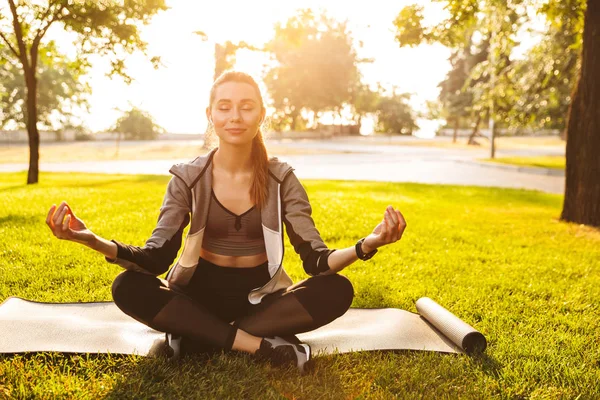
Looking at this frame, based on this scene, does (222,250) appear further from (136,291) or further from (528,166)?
(528,166)

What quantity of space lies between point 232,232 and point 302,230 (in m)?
0.43

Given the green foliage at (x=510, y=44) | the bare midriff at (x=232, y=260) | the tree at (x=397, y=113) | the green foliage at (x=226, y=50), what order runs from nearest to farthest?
1. the bare midriff at (x=232, y=260)
2. the green foliage at (x=510, y=44)
3. the green foliage at (x=226, y=50)
4. the tree at (x=397, y=113)

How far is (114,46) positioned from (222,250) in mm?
12391

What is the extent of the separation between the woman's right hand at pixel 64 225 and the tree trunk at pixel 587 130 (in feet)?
24.8

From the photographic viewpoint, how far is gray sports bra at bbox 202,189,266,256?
3072 mm

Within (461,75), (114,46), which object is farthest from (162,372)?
(461,75)

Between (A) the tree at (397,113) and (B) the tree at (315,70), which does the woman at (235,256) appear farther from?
(A) the tree at (397,113)

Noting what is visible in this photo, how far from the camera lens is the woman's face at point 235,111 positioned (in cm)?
298

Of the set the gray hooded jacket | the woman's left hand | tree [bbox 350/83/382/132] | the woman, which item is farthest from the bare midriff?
tree [bbox 350/83/382/132]

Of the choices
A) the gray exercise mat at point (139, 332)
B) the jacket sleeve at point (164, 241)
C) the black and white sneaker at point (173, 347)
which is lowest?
the gray exercise mat at point (139, 332)

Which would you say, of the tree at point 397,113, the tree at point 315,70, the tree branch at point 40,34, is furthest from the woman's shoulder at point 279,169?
the tree at point 397,113

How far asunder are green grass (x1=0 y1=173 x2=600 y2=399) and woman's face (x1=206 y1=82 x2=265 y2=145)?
1.26m

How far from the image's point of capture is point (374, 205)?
10211 mm

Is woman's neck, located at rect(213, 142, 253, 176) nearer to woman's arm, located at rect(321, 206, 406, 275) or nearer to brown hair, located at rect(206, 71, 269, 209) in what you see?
brown hair, located at rect(206, 71, 269, 209)
